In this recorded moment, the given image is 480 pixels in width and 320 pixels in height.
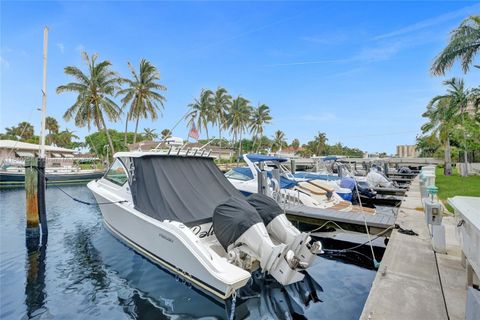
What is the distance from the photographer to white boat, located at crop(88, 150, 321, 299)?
3.33 m

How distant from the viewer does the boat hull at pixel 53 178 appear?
19109mm

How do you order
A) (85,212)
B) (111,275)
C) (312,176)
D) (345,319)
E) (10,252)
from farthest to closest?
(312,176)
(85,212)
(10,252)
(111,275)
(345,319)

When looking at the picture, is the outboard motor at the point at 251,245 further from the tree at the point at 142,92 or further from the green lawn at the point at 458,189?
the tree at the point at 142,92

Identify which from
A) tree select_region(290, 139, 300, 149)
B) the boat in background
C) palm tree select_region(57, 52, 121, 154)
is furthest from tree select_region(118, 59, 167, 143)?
tree select_region(290, 139, 300, 149)

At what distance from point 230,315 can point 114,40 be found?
12322 mm

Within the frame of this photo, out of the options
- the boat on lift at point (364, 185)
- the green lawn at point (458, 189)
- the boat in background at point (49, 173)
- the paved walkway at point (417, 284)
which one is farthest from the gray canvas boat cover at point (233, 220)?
the boat in background at point (49, 173)

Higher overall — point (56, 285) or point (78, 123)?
point (78, 123)

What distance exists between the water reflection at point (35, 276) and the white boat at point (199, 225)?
1470 millimetres

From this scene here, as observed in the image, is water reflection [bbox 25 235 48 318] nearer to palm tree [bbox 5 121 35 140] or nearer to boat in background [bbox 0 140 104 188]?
boat in background [bbox 0 140 104 188]

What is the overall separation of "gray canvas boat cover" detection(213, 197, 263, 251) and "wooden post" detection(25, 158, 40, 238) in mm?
6059

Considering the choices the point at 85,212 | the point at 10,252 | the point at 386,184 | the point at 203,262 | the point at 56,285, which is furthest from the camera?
the point at 386,184

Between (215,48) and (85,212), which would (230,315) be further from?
(215,48)

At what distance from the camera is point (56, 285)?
4.39 m

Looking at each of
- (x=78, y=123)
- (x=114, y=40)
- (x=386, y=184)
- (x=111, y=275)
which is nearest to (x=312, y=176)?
(x=386, y=184)
